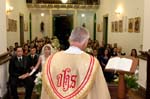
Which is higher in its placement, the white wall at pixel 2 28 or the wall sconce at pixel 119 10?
the wall sconce at pixel 119 10

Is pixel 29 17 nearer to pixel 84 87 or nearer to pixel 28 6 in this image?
pixel 28 6

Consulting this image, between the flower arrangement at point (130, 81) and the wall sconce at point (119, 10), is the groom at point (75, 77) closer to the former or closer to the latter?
the flower arrangement at point (130, 81)

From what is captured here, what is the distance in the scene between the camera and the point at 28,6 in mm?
23031

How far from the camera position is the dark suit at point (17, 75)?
298 inches

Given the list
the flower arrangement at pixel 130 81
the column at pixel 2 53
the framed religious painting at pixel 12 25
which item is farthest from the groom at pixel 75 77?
the framed religious painting at pixel 12 25

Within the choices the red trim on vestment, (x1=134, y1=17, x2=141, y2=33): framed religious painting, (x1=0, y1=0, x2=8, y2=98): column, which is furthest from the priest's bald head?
(x1=134, y1=17, x2=141, y2=33): framed religious painting

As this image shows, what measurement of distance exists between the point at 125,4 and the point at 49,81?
11285 mm

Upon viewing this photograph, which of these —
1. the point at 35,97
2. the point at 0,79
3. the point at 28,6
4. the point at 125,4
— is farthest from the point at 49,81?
the point at 28,6

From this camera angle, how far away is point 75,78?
3938 millimetres

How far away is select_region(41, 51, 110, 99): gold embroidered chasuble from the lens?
12.9 ft

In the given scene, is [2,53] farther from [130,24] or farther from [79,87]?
[130,24]

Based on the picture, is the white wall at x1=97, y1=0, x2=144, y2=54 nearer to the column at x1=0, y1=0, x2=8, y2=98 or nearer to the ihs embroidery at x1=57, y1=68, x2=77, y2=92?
the column at x1=0, y1=0, x2=8, y2=98

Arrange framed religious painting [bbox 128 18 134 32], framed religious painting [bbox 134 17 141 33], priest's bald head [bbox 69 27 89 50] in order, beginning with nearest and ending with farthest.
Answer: priest's bald head [bbox 69 27 89 50], framed religious painting [bbox 134 17 141 33], framed religious painting [bbox 128 18 134 32]

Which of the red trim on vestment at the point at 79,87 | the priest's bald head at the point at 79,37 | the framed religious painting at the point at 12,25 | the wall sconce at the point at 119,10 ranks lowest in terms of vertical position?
the red trim on vestment at the point at 79,87
